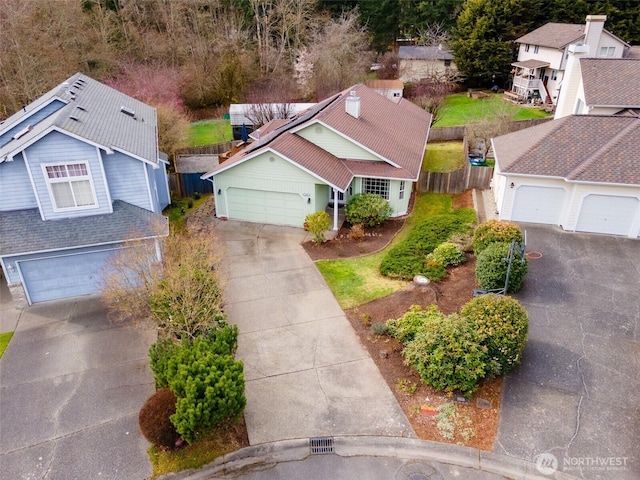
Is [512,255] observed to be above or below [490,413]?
above

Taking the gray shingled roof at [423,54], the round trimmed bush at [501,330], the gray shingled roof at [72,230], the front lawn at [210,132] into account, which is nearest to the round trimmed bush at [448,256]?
the round trimmed bush at [501,330]

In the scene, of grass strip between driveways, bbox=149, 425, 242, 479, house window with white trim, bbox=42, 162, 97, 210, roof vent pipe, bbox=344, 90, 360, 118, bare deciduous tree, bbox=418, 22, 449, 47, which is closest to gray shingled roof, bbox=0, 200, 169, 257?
house window with white trim, bbox=42, 162, 97, 210

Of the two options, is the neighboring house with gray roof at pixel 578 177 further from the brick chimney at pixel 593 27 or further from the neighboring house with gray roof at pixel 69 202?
the neighboring house with gray roof at pixel 69 202

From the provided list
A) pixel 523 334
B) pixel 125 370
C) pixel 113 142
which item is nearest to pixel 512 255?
pixel 523 334

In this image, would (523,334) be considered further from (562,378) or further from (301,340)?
(301,340)

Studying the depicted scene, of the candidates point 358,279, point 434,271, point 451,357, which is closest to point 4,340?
point 358,279

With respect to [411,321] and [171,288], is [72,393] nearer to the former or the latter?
[171,288]

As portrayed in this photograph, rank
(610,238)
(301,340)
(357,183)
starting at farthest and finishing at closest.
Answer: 1. (357,183)
2. (610,238)
3. (301,340)

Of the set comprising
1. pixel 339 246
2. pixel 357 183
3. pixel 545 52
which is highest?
pixel 545 52

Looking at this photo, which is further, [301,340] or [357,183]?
[357,183]
